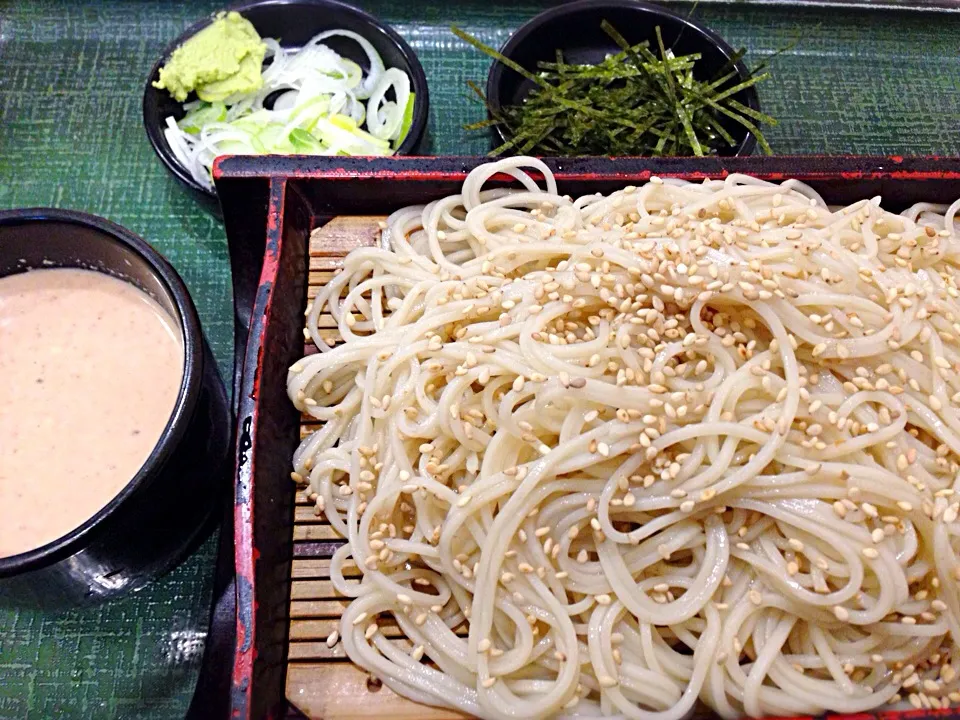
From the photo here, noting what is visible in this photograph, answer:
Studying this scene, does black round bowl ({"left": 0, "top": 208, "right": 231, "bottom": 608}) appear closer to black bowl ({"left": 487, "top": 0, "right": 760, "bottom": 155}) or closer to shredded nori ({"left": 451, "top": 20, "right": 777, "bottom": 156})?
shredded nori ({"left": 451, "top": 20, "right": 777, "bottom": 156})

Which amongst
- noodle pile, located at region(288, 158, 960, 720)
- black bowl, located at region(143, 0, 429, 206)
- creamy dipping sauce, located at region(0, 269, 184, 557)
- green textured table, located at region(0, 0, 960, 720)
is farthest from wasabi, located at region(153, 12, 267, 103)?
noodle pile, located at region(288, 158, 960, 720)

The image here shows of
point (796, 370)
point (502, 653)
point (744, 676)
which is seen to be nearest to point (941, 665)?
point (744, 676)

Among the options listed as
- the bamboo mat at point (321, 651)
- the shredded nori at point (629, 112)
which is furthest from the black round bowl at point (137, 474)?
the shredded nori at point (629, 112)

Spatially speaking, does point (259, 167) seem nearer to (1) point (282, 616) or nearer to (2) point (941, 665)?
(1) point (282, 616)

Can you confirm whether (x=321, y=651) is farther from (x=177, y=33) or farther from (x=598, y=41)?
(x=177, y=33)

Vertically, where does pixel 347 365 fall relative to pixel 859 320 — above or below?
below

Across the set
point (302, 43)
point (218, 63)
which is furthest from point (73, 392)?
point (302, 43)
